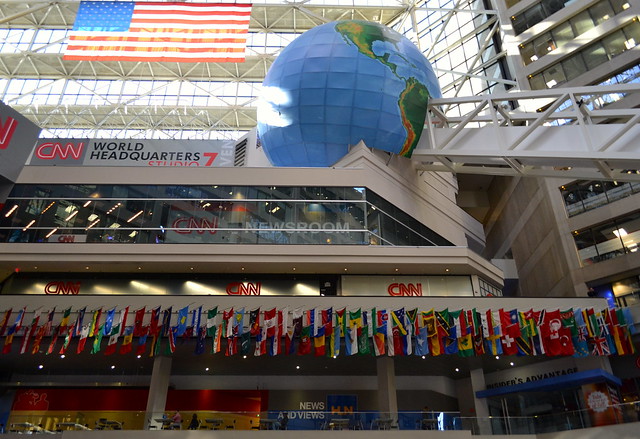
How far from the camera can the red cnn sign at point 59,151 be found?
28.7 meters

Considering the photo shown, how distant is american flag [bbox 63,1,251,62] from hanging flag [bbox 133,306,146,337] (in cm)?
2114

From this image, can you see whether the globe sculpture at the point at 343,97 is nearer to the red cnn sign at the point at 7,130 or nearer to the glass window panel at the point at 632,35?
the red cnn sign at the point at 7,130

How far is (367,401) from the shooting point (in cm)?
2370

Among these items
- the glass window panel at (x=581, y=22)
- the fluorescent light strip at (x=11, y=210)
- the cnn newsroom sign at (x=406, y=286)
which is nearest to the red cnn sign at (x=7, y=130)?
the fluorescent light strip at (x=11, y=210)

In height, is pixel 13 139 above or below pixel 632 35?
below

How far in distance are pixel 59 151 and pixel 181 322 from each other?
52.7 ft

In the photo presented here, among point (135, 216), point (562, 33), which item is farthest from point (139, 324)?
point (562, 33)

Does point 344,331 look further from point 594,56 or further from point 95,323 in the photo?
point 594,56

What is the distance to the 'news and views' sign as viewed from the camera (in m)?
17.3

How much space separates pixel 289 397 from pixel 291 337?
581 cm

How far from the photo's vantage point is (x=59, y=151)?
2884 centimetres

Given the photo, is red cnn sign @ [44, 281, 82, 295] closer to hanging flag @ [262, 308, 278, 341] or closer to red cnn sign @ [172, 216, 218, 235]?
red cnn sign @ [172, 216, 218, 235]

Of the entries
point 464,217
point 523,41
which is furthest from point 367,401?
point 523,41

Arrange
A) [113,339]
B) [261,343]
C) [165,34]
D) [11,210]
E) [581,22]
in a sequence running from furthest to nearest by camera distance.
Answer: [165,34], [581,22], [11,210], [113,339], [261,343]
